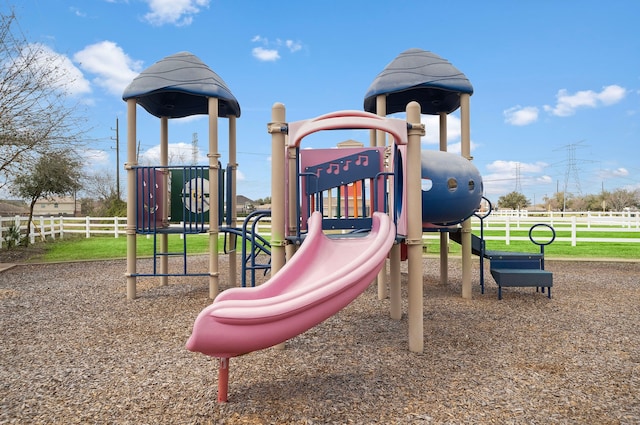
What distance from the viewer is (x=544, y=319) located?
18.7 feet

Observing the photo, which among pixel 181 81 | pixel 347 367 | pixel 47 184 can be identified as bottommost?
pixel 347 367

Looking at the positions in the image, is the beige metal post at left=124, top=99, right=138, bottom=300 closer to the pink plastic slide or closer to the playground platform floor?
the playground platform floor

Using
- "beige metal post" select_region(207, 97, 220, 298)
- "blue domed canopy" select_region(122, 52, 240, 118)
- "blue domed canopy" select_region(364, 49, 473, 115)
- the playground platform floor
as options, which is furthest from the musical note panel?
"blue domed canopy" select_region(122, 52, 240, 118)

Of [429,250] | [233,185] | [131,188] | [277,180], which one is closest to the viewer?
[277,180]

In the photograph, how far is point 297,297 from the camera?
3.21m

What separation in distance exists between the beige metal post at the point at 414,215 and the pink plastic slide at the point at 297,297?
352mm

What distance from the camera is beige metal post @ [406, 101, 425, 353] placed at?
14.2 feet

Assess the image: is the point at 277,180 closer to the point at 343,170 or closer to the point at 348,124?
the point at 343,170

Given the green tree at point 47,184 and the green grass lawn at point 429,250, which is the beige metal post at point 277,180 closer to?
the green grass lawn at point 429,250

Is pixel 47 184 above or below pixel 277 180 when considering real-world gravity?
above

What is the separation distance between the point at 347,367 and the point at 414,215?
159 cm

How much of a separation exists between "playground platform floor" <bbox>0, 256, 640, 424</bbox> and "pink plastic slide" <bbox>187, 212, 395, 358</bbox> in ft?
1.65

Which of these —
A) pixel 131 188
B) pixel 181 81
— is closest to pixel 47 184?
pixel 131 188

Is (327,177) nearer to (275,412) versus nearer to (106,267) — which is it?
(275,412)
